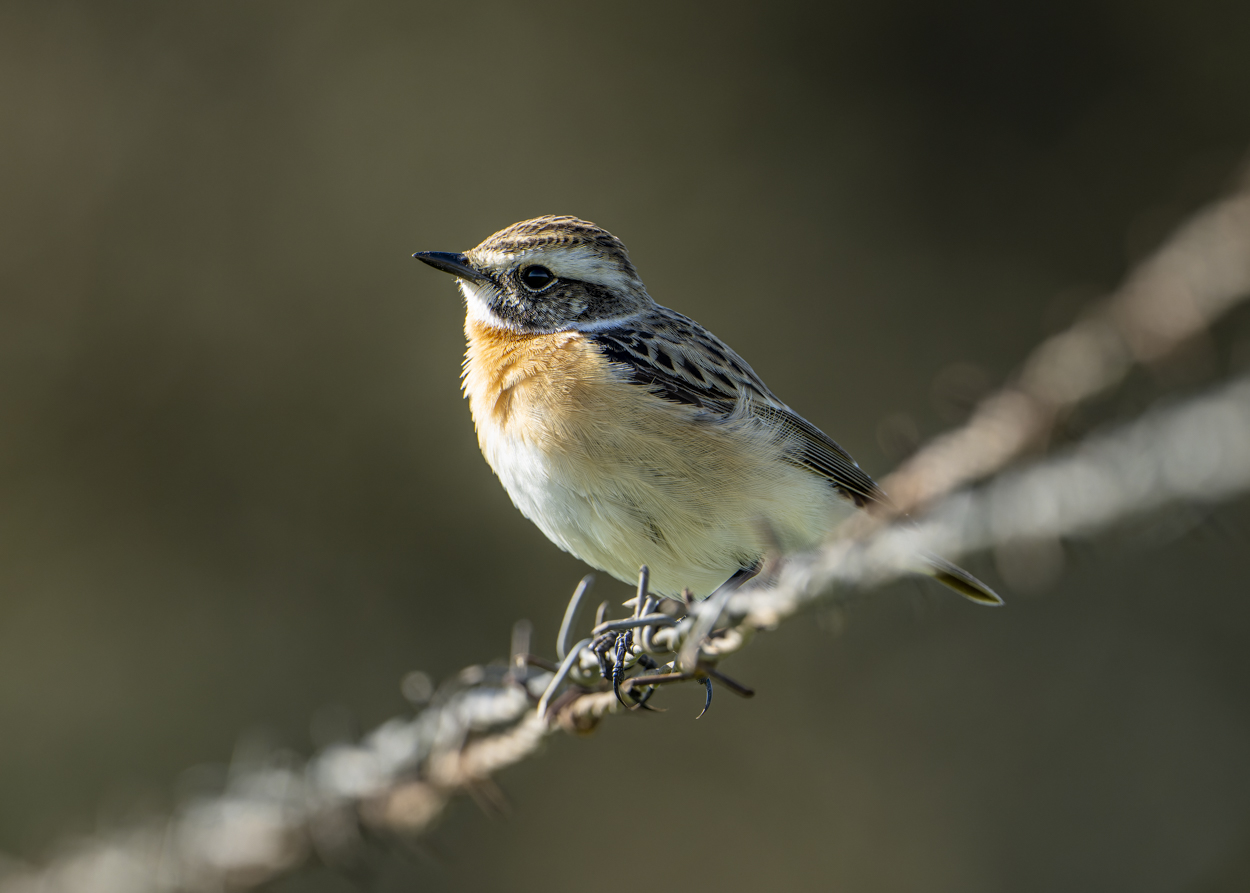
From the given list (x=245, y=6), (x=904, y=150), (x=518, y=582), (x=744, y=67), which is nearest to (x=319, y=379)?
(x=518, y=582)

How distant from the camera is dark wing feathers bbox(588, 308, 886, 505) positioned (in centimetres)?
441

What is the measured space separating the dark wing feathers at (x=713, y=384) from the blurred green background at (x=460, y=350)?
3.19m

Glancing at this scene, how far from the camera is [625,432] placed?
13.1 ft

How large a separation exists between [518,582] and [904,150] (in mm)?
4612

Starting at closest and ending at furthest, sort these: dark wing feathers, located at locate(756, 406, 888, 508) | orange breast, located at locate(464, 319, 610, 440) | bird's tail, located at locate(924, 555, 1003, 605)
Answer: orange breast, located at locate(464, 319, 610, 440) < bird's tail, located at locate(924, 555, 1003, 605) < dark wing feathers, located at locate(756, 406, 888, 508)

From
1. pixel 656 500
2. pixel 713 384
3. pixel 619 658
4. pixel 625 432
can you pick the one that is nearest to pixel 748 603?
pixel 619 658

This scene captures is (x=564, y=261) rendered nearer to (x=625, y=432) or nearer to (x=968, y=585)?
(x=625, y=432)

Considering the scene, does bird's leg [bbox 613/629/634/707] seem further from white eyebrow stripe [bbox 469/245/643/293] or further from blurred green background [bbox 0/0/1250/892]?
blurred green background [bbox 0/0/1250/892]

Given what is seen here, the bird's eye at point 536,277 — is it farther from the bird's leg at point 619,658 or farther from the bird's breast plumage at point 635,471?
the bird's leg at point 619,658

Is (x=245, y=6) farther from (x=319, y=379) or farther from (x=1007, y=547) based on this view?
(x=1007, y=547)

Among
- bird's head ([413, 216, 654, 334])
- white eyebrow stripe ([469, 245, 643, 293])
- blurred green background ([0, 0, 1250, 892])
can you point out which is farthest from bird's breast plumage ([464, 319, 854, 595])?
blurred green background ([0, 0, 1250, 892])

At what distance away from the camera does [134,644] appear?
8.43 meters

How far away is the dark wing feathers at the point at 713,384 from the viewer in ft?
14.5

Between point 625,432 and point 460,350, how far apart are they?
A: 16.4 ft
